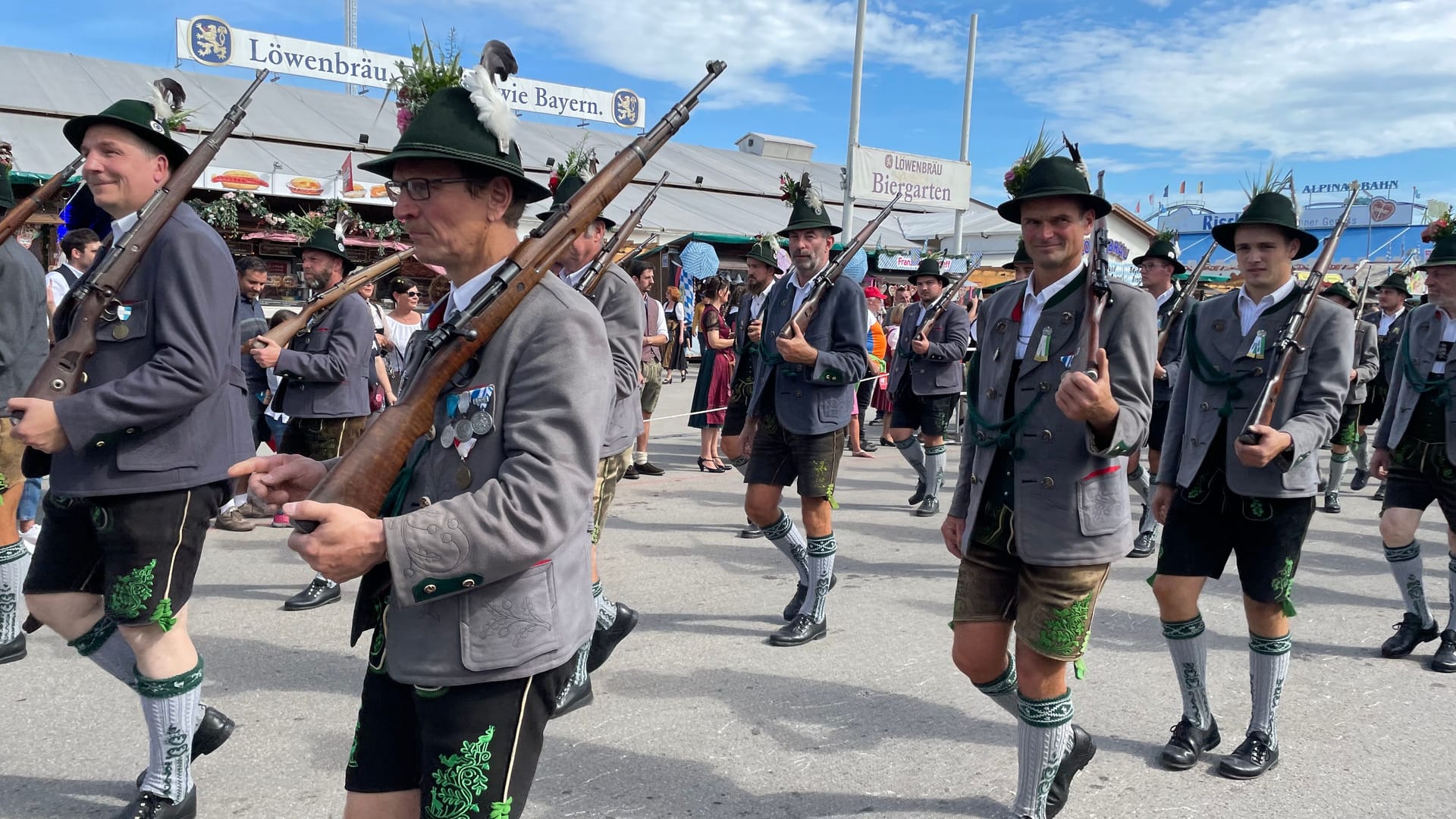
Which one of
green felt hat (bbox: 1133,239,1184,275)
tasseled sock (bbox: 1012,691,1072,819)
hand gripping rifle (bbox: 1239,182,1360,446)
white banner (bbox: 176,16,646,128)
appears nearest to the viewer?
tasseled sock (bbox: 1012,691,1072,819)

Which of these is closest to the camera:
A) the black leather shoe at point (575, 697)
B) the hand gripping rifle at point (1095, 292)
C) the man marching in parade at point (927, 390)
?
the hand gripping rifle at point (1095, 292)

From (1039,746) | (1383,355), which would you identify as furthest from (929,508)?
(1383,355)

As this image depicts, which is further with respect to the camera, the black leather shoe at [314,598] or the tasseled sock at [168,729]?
the black leather shoe at [314,598]

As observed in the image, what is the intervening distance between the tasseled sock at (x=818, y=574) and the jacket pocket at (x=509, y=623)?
3356 millimetres

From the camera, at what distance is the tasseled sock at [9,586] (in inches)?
177

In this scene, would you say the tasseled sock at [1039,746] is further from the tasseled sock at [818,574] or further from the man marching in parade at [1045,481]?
the tasseled sock at [818,574]

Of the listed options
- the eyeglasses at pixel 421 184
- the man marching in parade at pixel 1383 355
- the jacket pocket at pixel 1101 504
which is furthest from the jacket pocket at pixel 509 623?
the man marching in parade at pixel 1383 355

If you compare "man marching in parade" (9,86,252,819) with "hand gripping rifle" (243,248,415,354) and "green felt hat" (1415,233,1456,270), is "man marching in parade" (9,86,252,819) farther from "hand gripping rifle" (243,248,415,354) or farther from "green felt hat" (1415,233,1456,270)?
"green felt hat" (1415,233,1456,270)

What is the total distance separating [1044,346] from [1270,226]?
4.63ft

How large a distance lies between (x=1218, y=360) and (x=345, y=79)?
2984cm

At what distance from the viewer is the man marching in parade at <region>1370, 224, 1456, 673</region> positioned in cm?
499

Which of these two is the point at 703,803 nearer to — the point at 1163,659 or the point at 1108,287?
the point at 1108,287

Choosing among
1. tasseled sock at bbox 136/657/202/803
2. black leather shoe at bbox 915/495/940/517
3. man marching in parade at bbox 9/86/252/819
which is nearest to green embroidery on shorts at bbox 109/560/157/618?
man marching in parade at bbox 9/86/252/819

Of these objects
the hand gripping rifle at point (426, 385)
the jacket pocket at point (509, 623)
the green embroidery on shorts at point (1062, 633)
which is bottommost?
the green embroidery on shorts at point (1062, 633)
